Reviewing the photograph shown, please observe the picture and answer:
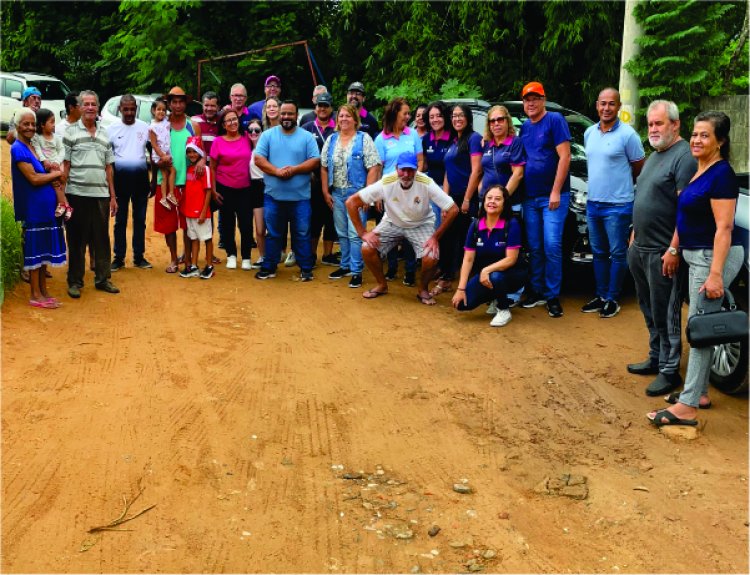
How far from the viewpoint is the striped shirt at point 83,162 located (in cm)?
811

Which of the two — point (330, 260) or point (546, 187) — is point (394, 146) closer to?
point (330, 260)

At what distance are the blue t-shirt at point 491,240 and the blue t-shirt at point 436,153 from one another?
4.09 feet

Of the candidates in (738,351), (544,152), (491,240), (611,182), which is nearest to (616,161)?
(611,182)

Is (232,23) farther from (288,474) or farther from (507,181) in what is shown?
(288,474)

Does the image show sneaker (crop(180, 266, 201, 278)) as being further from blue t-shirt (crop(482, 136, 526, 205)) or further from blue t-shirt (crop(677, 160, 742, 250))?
blue t-shirt (crop(677, 160, 742, 250))

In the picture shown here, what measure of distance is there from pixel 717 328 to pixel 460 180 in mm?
3883

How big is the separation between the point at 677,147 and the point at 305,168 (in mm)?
4170

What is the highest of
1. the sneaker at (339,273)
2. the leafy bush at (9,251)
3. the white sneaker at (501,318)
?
the leafy bush at (9,251)

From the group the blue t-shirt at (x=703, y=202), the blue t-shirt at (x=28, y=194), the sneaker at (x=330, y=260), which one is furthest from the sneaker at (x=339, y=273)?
the blue t-shirt at (x=703, y=202)

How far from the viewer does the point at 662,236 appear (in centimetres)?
590

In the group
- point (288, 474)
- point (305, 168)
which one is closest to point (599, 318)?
point (305, 168)

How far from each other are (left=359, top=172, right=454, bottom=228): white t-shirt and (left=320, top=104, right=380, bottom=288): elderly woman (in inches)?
18.9

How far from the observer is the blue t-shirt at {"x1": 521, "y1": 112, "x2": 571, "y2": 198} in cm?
762

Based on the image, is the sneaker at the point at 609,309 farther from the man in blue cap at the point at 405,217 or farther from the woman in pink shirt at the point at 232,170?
the woman in pink shirt at the point at 232,170
